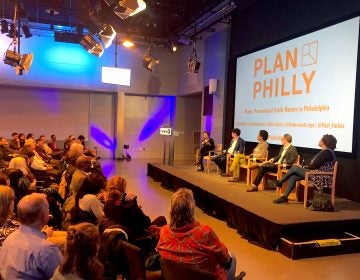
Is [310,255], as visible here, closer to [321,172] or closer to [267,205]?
[267,205]

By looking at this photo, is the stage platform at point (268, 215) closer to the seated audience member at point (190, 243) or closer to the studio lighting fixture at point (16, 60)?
the seated audience member at point (190, 243)

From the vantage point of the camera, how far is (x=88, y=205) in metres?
3.11

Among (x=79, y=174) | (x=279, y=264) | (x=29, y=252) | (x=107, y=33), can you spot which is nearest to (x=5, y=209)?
(x=29, y=252)

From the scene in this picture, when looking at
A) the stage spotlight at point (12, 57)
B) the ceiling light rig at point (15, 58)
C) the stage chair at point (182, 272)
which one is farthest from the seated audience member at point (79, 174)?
the stage spotlight at point (12, 57)

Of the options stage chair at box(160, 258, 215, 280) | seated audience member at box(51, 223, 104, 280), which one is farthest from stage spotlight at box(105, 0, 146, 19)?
seated audience member at box(51, 223, 104, 280)

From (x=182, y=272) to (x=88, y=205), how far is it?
1.37m

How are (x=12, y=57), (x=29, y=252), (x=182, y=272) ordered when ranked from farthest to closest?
(x=12, y=57) → (x=182, y=272) → (x=29, y=252)

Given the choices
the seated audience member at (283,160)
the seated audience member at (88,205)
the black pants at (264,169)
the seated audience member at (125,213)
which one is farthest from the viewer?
the black pants at (264,169)

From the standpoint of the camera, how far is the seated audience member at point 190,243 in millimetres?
2195

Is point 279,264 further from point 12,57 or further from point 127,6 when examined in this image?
point 12,57

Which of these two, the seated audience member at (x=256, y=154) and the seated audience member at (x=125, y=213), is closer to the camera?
the seated audience member at (x=125, y=213)

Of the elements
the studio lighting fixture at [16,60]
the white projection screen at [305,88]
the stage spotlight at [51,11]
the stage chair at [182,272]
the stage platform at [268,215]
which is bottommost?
the stage platform at [268,215]

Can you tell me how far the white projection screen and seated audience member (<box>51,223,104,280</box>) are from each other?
196 inches

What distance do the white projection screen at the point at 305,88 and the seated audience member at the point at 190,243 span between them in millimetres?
4167
